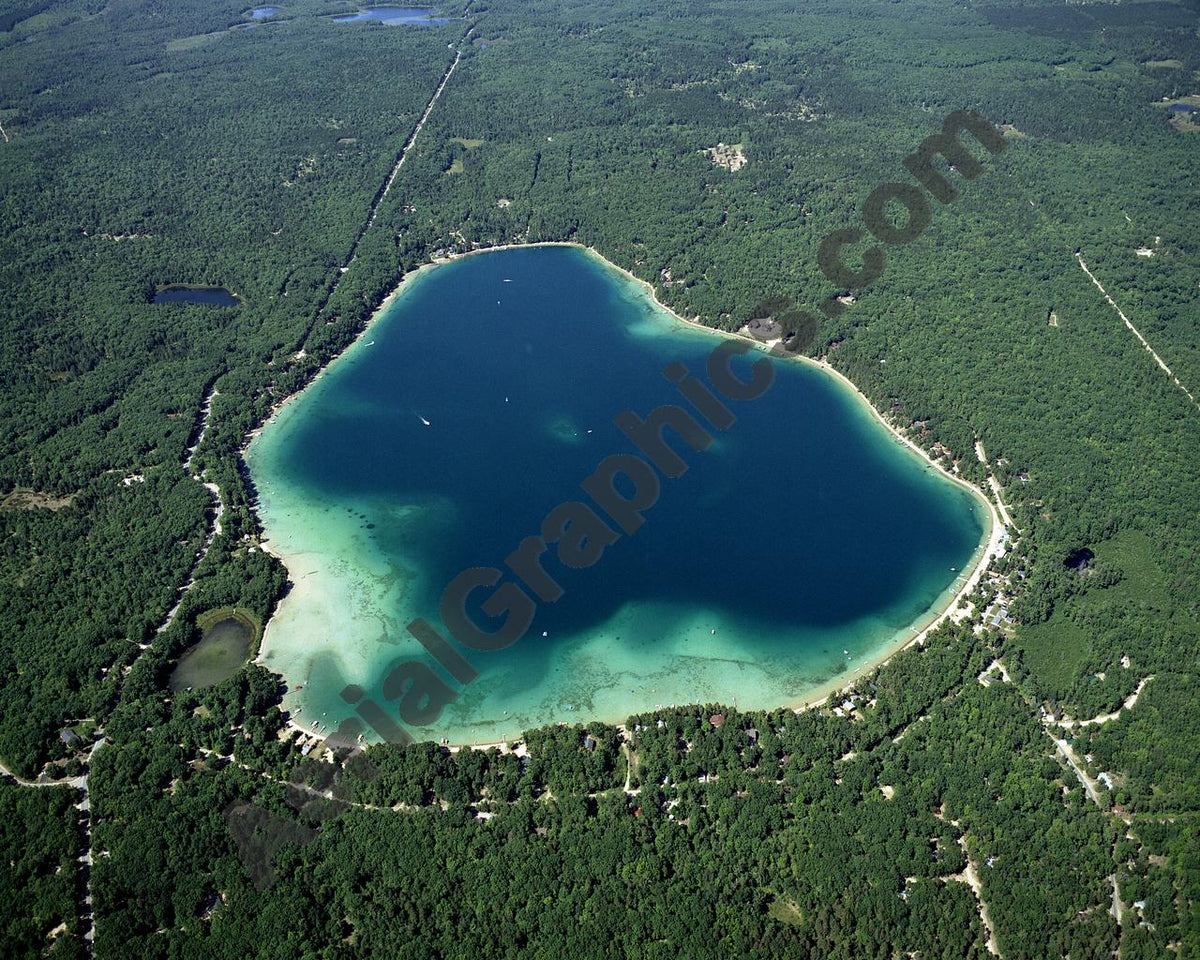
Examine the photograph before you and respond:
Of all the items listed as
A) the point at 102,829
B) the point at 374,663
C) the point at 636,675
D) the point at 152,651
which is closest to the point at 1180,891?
the point at 636,675

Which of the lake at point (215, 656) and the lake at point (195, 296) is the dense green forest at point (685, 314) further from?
the lake at point (215, 656)

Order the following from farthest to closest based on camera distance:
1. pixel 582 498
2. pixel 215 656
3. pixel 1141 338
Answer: pixel 1141 338 → pixel 582 498 → pixel 215 656

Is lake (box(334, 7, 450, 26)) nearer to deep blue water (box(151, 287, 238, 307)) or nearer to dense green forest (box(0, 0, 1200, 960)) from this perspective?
dense green forest (box(0, 0, 1200, 960))

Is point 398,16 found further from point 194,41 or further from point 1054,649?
point 1054,649

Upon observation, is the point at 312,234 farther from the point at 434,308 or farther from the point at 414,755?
the point at 414,755

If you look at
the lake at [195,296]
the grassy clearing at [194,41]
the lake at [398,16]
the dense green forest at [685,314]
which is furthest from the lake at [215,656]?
the lake at [398,16]

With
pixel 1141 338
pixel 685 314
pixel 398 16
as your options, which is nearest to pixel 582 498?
pixel 685 314

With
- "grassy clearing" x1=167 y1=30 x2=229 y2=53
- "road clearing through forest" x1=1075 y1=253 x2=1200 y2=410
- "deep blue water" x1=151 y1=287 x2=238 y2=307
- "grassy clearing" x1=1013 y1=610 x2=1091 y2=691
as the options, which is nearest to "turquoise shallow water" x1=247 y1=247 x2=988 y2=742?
"grassy clearing" x1=1013 y1=610 x2=1091 y2=691

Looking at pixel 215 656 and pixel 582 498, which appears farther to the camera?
pixel 582 498
